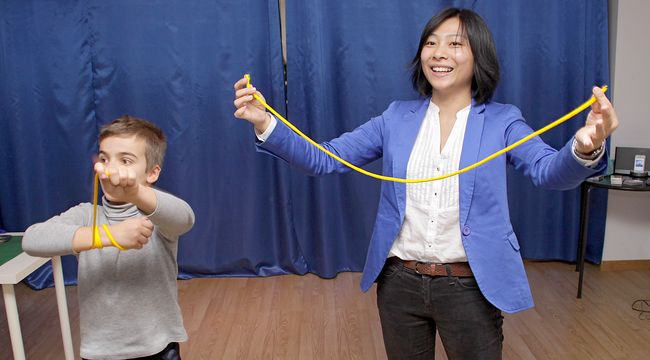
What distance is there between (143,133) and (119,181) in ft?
1.11

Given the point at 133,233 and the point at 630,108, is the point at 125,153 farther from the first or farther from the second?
the point at 630,108

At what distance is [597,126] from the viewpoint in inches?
44.8

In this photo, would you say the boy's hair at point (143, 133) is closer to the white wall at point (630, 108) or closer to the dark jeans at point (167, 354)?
the dark jeans at point (167, 354)

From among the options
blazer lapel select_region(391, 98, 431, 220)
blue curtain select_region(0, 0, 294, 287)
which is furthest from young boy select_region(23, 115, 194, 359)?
blue curtain select_region(0, 0, 294, 287)

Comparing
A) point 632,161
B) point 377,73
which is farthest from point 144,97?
point 632,161

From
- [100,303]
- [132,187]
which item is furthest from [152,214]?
[100,303]

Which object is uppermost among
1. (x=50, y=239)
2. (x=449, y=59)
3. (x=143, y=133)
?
(x=449, y=59)

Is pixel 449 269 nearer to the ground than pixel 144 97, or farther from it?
nearer to the ground

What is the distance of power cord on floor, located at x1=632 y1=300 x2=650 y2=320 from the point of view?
2891 millimetres

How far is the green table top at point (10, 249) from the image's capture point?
197cm

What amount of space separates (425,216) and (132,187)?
2.49 feet

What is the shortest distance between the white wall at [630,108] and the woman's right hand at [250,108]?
2.91 m

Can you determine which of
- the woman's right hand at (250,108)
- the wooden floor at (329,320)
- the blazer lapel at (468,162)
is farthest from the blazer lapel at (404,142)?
the wooden floor at (329,320)

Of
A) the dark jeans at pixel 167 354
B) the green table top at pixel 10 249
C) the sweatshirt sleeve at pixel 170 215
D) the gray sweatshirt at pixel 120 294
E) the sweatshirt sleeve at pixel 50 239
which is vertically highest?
A: the sweatshirt sleeve at pixel 170 215
